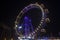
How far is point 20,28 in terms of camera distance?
3.23 metres

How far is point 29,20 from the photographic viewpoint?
3.17 meters

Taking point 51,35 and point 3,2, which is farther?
point 3,2

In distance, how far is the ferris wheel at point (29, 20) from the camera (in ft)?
9.99

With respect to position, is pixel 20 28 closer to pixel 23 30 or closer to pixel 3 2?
pixel 23 30

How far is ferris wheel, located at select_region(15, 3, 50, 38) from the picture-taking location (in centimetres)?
304

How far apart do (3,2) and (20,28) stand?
77 centimetres

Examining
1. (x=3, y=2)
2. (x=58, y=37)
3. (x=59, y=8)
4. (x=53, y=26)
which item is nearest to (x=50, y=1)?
(x=59, y=8)

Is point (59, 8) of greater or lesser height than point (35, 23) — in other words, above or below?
above

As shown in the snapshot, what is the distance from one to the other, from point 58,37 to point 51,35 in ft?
0.43

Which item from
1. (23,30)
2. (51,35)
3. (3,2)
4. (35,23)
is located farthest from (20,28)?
(3,2)

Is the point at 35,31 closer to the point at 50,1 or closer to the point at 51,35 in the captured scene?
the point at 51,35

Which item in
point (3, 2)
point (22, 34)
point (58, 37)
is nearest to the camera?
point (58, 37)

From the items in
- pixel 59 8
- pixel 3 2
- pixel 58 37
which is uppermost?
pixel 3 2

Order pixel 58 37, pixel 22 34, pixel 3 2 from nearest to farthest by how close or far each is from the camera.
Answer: pixel 58 37, pixel 22 34, pixel 3 2
